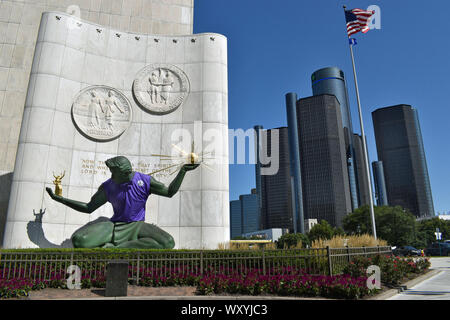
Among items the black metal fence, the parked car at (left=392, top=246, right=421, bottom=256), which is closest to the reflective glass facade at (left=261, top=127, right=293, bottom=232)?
the parked car at (left=392, top=246, right=421, bottom=256)

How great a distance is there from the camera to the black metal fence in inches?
408

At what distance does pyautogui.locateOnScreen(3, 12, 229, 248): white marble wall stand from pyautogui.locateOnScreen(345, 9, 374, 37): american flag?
28.0 feet

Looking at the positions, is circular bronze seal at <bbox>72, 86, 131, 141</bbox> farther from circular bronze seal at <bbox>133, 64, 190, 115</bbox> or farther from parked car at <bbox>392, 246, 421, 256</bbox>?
parked car at <bbox>392, 246, 421, 256</bbox>

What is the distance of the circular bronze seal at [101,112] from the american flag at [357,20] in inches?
600

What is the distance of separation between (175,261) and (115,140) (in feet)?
28.9

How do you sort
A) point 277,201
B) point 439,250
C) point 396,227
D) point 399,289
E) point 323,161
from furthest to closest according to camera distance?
point 277,201, point 323,161, point 396,227, point 439,250, point 399,289

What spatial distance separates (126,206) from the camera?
528 inches

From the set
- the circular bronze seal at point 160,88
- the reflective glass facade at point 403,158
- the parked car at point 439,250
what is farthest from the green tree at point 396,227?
the reflective glass facade at point 403,158

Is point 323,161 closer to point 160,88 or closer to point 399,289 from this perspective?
point 160,88

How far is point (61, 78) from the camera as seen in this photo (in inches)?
667

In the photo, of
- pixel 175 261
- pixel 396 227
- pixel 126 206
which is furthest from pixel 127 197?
pixel 396 227

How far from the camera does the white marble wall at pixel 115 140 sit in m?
15.3

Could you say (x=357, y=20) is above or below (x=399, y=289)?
above
